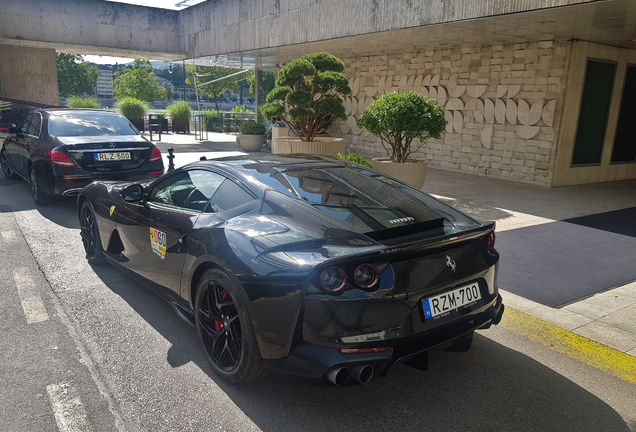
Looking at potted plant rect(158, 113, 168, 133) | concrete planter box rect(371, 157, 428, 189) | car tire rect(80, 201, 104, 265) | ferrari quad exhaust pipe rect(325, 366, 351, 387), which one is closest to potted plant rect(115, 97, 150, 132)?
potted plant rect(158, 113, 168, 133)

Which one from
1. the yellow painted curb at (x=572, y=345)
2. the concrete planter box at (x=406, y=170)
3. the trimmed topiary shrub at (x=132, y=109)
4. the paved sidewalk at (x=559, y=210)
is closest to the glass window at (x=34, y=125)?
the concrete planter box at (x=406, y=170)

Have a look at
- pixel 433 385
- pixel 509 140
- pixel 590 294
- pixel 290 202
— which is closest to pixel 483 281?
pixel 433 385

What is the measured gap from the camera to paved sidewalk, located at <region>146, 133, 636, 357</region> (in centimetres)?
416

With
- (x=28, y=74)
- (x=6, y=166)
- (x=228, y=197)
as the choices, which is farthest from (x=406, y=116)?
(x=28, y=74)

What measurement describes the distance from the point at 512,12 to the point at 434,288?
7.75 meters

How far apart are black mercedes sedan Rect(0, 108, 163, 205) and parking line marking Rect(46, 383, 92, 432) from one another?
460 centimetres

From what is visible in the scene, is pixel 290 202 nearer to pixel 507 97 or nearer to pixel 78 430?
pixel 78 430

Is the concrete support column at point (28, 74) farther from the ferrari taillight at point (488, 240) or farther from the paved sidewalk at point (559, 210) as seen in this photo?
the ferrari taillight at point (488, 240)

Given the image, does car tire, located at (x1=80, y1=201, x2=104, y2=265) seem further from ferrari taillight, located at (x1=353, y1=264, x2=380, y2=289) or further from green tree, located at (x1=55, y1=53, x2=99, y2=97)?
green tree, located at (x1=55, y1=53, x2=99, y2=97)

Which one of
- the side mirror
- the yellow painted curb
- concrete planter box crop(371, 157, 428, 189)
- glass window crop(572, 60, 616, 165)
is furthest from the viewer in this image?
glass window crop(572, 60, 616, 165)

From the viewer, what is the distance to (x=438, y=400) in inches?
119

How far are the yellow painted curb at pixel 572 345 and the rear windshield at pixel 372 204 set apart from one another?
50.3 inches

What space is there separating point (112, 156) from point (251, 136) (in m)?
11.2

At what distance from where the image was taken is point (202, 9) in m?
19.2
